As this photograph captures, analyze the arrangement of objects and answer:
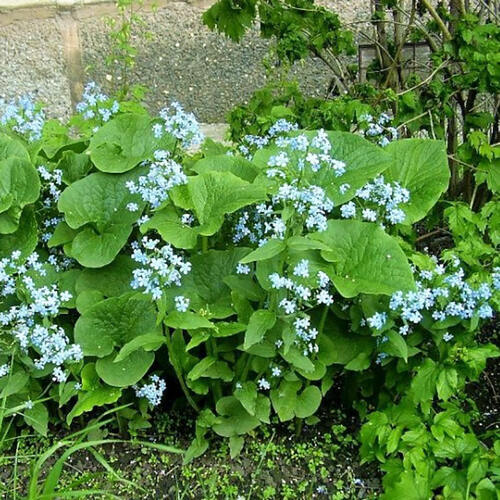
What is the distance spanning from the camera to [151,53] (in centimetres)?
509

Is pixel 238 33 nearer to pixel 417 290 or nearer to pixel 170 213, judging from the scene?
pixel 170 213

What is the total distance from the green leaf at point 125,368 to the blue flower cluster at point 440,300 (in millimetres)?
626

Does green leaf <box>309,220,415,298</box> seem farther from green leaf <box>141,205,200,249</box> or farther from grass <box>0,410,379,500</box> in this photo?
grass <box>0,410,379,500</box>

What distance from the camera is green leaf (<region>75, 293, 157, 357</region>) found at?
226 centimetres

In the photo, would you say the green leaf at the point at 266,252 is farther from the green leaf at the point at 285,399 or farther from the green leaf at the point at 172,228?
the green leaf at the point at 285,399

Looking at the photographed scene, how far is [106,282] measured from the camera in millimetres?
2432

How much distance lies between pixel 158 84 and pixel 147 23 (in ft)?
1.28

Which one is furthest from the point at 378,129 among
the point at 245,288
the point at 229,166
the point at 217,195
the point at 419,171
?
the point at 245,288

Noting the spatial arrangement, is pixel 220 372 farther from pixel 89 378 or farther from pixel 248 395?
pixel 89 378

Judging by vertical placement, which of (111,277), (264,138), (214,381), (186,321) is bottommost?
(214,381)

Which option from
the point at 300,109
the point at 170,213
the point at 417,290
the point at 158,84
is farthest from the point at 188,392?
the point at 158,84

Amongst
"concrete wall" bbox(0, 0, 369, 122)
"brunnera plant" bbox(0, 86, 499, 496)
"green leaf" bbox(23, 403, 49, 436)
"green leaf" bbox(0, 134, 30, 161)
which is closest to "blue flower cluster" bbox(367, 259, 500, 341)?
"brunnera plant" bbox(0, 86, 499, 496)

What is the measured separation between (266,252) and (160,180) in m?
0.40

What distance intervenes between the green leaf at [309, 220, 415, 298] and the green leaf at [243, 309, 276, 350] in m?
0.19
